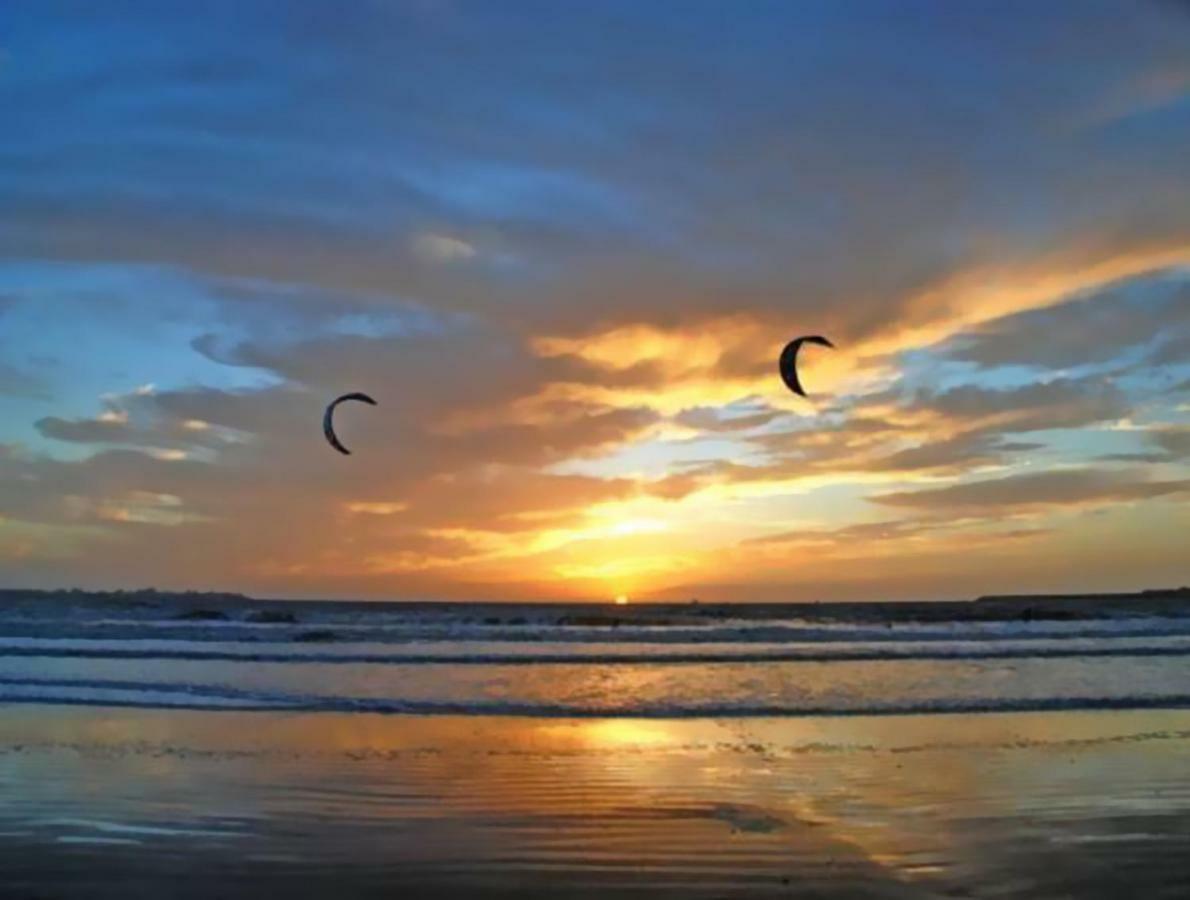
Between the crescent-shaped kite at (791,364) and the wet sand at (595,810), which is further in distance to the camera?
the crescent-shaped kite at (791,364)

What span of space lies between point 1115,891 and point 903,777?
3.64m

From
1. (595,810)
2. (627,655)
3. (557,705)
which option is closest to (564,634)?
(627,655)

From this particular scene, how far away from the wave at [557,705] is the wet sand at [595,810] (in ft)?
5.26

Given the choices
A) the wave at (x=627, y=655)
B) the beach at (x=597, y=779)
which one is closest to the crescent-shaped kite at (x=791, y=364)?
the beach at (x=597, y=779)

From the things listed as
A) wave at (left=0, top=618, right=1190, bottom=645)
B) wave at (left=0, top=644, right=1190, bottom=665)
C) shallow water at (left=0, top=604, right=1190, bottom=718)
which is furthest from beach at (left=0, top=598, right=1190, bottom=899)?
wave at (left=0, top=618, right=1190, bottom=645)

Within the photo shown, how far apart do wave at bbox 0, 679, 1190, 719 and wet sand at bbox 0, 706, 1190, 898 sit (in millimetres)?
1604

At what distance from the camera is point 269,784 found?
1003 cm

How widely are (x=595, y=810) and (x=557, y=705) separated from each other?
7572 mm

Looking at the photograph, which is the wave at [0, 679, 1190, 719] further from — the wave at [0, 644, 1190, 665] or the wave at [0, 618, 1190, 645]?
the wave at [0, 618, 1190, 645]

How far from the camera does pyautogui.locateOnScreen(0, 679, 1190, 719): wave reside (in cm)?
1547

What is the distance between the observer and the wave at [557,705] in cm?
1547

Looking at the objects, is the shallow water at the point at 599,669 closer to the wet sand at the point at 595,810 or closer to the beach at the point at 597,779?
the beach at the point at 597,779

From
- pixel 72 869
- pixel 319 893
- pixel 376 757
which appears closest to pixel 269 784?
pixel 376 757

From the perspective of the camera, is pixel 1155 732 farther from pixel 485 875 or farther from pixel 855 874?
pixel 485 875
